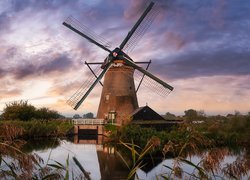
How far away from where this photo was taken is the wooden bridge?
3719 centimetres

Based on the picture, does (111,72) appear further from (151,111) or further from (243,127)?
(243,127)

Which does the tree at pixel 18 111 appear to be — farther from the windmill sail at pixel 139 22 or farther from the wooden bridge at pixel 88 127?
the windmill sail at pixel 139 22

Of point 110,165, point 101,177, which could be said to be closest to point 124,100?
point 110,165

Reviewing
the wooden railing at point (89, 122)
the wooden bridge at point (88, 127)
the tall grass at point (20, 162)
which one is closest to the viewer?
the tall grass at point (20, 162)

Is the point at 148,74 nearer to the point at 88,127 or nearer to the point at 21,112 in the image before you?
the point at 88,127

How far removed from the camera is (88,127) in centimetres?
3778

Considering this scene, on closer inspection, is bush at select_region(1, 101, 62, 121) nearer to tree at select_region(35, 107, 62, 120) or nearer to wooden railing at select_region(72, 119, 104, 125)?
tree at select_region(35, 107, 62, 120)

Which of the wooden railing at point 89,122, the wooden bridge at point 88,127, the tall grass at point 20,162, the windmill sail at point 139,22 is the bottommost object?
the tall grass at point 20,162

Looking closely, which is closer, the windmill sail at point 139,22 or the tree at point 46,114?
the windmill sail at point 139,22

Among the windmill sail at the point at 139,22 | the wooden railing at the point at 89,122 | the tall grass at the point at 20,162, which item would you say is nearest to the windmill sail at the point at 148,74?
the windmill sail at the point at 139,22

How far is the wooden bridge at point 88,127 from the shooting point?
37.2 m

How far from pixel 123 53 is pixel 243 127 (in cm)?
1344

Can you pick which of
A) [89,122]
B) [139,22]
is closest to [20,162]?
[139,22]

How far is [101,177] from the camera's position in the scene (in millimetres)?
14547
